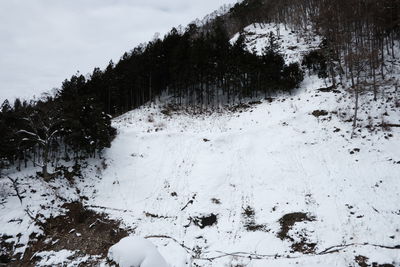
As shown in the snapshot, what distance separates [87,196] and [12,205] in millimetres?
4586

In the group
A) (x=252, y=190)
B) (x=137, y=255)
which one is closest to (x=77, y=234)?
(x=137, y=255)

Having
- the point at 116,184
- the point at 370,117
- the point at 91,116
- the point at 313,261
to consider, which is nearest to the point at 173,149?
the point at 116,184

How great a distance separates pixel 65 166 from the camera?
72.0 ft

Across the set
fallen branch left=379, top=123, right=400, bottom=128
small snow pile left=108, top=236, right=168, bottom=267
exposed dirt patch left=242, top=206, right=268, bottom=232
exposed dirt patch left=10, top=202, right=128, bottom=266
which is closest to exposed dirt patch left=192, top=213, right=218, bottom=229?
exposed dirt patch left=242, top=206, right=268, bottom=232

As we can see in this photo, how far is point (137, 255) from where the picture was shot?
761cm

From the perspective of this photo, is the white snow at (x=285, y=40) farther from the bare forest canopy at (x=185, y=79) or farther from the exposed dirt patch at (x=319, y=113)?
the exposed dirt patch at (x=319, y=113)

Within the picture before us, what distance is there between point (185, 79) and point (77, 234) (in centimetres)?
2733

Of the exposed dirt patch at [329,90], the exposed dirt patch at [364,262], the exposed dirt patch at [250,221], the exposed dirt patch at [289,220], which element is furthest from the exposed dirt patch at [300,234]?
the exposed dirt patch at [329,90]

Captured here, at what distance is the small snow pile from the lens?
7.51 m

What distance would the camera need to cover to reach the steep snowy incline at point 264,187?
12.9 m

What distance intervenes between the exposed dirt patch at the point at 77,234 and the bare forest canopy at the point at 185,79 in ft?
15.8

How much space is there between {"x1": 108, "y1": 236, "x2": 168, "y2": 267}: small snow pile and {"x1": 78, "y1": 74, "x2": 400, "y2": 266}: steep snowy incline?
5.31 m

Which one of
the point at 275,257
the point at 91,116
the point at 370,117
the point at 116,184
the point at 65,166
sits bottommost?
the point at 275,257

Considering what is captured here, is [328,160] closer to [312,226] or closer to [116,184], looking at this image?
[312,226]
